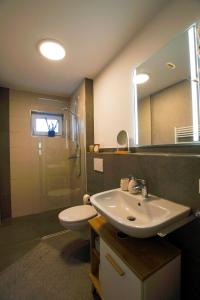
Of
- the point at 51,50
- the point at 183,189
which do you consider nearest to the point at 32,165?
the point at 51,50

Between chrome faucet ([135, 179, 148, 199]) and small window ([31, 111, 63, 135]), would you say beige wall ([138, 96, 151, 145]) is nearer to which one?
chrome faucet ([135, 179, 148, 199])

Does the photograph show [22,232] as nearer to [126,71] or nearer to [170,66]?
[126,71]

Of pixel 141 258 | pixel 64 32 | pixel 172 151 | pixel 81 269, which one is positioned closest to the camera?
pixel 141 258

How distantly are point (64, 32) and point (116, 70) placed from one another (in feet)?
2.20

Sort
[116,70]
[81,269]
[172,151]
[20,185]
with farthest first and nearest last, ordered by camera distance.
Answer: [20,185], [116,70], [81,269], [172,151]

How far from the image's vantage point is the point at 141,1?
1108 millimetres

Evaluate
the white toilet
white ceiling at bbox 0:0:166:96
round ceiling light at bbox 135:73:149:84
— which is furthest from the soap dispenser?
white ceiling at bbox 0:0:166:96

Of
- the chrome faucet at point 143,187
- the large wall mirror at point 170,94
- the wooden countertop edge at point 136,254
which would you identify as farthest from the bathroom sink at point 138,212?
the large wall mirror at point 170,94

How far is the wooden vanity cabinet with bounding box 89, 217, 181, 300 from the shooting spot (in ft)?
2.41

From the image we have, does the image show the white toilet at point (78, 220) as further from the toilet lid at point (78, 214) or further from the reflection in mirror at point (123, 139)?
the reflection in mirror at point (123, 139)

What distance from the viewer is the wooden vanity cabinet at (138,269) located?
28.9 inches

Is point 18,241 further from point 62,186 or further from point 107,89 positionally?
point 107,89

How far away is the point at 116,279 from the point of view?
34.8 inches

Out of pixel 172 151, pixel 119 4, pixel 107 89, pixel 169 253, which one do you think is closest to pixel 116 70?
pixel 107 89
